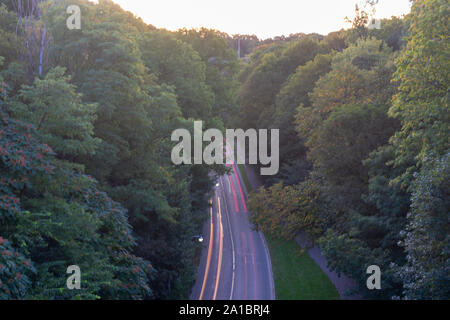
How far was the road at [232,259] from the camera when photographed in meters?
29.6

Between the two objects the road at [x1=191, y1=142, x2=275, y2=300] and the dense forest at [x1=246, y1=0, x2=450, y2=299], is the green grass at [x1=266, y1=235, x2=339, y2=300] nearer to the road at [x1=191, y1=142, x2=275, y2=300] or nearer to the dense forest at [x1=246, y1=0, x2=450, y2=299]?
the road at [x1=191, y1=142, x2=275, y2=300]

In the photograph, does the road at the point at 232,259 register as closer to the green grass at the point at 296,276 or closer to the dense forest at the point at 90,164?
the green grass at the point at 296,276

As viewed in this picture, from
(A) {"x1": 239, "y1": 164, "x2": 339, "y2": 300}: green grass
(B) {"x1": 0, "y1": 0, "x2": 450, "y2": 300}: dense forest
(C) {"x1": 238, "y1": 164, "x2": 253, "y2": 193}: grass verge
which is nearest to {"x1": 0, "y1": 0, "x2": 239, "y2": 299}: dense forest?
(B) {"x1": 0, "y1": 0, "x2": 450, "y2": 300}: dense forest

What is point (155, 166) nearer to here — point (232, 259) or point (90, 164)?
point (90, 164)

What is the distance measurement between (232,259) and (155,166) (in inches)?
574

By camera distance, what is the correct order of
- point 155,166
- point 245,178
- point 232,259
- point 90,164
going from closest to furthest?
point 90,164 → point 155,166 → point 232,259 → point 245,178

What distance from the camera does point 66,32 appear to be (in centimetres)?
2205

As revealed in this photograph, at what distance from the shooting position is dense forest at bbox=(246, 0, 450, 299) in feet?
46.7

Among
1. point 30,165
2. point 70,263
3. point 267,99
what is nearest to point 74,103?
point 30,165

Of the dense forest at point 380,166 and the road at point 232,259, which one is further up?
the dense forest at point 380,166

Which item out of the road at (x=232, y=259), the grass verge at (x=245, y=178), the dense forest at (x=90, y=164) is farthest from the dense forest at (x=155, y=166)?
the grass verge at (x=245, y=178)

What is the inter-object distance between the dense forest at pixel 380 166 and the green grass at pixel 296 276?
153 inches

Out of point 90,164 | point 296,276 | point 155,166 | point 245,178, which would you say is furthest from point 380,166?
point 245,178

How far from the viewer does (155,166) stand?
24.3 meters
